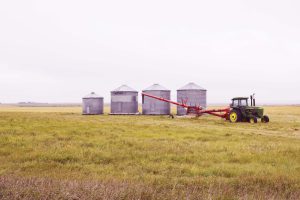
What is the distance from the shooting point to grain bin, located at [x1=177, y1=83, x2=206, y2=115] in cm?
3912

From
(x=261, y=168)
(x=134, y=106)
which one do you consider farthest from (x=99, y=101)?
(x=261, y=168)

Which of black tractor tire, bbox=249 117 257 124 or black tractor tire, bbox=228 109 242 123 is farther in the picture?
black tractor tire, bbox=228 109 242 123

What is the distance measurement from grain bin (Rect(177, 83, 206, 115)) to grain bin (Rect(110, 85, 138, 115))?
6.20m

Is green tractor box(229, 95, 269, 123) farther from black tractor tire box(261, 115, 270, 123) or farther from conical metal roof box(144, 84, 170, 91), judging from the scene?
conical metal roof box(144, 84, 170, 91)

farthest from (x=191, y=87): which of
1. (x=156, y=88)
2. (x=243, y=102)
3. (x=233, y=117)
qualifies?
(x=233, y=117)

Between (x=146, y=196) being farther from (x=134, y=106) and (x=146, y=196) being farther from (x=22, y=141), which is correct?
(x=134, y=106)

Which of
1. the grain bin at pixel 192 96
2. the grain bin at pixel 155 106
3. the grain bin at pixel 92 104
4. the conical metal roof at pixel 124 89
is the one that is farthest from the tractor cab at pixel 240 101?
the grain bin at pixel 92 104

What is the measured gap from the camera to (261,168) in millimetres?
9055

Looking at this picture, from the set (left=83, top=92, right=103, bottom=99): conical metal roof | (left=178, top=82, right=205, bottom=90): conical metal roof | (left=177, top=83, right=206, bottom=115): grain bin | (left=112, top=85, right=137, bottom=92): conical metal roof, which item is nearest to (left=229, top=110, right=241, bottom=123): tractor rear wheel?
(left=177, top=83, right=206, bottom=115): grain bin

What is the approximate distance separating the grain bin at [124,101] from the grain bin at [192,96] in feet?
20.4

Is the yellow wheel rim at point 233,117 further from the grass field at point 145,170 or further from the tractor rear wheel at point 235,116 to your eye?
the grass field at point 145,170

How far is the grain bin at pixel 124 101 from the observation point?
42531 millimetres

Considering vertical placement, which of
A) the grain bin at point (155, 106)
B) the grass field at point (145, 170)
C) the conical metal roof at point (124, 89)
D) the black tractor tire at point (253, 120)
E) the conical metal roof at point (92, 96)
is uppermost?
the conical metal roof at point (124, 89)

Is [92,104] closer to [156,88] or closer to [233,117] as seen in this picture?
[156,88]
